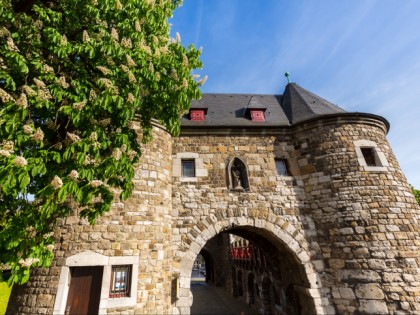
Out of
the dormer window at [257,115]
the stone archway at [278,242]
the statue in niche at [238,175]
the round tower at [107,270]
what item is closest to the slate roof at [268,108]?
the dormer window at [257,115]

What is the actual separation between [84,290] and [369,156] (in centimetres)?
911

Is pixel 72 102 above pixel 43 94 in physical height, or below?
above

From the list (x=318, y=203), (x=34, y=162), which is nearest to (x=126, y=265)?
(x=34, y=162)

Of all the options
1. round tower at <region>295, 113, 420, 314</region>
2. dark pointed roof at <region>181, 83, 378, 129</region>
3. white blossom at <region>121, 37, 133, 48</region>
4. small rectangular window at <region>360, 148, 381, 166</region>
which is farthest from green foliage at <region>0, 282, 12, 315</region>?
small rectangular window at <region>360, 148, 381, 166</region>

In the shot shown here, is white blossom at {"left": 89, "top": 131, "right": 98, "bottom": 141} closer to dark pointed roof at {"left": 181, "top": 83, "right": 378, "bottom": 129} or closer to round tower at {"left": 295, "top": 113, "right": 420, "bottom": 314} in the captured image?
dark pointed roof at {"left": 181, "top": 83, "right": 378, "bottom": 129}

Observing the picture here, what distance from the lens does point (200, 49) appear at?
14.1 feet

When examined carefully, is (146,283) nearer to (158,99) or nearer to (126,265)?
(126,265)

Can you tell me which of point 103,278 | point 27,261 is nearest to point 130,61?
point 27,261

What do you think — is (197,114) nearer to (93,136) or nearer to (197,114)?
(197,114)

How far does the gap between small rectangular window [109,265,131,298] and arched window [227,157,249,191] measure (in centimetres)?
381

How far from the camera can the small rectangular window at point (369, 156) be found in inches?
283

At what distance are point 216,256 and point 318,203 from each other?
14842 mm

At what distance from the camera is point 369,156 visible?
7324 millimetres

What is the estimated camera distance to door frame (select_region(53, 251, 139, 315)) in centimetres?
492
